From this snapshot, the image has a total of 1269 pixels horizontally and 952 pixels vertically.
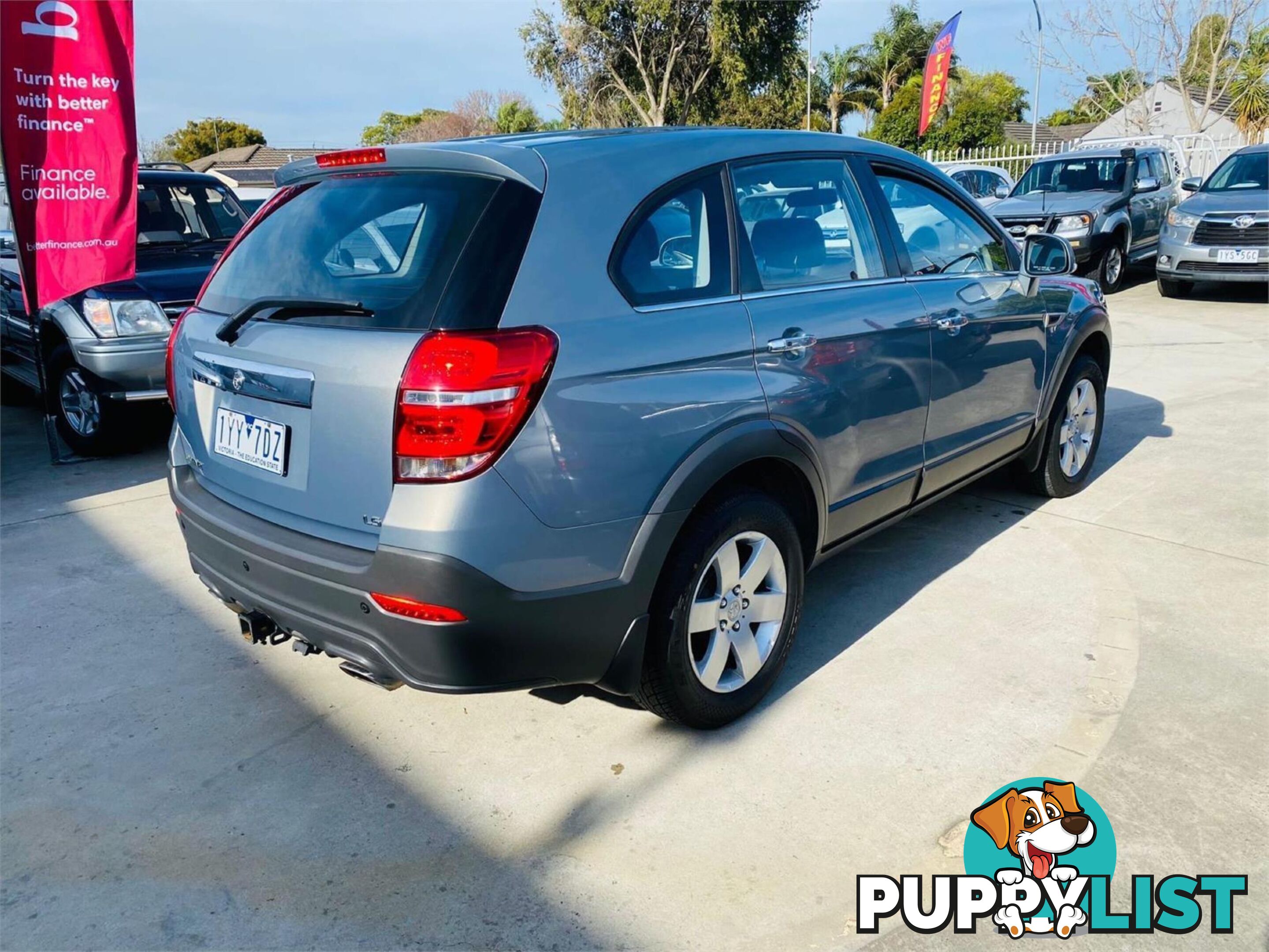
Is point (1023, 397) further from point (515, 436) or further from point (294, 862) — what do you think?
point (294, 862)

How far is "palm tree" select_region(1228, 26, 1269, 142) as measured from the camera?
27.6 m

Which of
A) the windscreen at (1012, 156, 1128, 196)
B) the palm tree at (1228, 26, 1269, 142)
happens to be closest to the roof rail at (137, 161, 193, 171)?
the windscreen at (1012, 156, 1128, 196)

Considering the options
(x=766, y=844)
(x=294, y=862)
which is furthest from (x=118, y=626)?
(x=766, y=844)

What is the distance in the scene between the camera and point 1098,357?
17.0 feet

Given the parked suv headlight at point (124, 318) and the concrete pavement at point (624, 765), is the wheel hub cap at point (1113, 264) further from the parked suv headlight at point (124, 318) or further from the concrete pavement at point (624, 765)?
the parked suv headlight at point (124, 318)

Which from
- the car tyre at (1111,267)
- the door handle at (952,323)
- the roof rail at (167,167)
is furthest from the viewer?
the car tyre at (1111,267)

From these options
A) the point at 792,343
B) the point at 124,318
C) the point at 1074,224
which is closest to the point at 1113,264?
the point at 1074,224

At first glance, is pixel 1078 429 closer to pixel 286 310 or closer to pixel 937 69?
pixel 286 310

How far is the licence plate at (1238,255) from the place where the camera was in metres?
10.7

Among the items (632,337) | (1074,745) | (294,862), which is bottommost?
(294,862)

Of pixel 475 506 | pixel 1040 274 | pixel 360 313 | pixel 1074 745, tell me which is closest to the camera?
pixel 475 506

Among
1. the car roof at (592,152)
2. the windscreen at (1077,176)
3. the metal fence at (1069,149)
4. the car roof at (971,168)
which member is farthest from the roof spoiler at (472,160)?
the metal fence at (1069,149)

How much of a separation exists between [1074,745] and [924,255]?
1901mm

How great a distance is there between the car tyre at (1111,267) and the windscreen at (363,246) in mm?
11484
